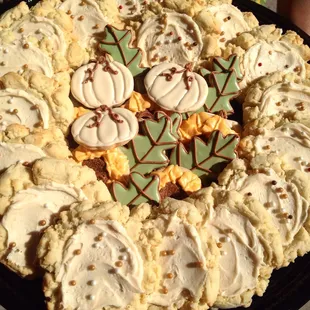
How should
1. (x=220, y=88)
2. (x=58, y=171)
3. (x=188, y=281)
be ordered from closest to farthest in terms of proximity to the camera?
1. (x=188, y=281)
2. (x=58, y=171)
3. (x=220, y=88)

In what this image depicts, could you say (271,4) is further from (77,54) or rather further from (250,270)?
(250,270)

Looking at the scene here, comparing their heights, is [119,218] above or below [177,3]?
below

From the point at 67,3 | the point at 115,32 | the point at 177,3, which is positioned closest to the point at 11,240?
the point at 115,32

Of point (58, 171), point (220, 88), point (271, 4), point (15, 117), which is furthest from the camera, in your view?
point (271, 4)

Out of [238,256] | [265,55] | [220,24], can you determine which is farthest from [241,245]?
[220,24]

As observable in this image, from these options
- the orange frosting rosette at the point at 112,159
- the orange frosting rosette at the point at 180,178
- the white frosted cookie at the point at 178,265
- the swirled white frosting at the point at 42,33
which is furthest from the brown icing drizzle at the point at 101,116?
the white frosted cookie at the point at 178,265

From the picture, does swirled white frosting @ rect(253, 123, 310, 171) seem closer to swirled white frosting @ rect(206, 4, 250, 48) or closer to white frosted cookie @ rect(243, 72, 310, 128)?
white frosted cookie @ rect(243, 72, 310, 128)

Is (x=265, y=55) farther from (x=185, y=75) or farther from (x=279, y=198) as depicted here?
(x=279, y=198)
